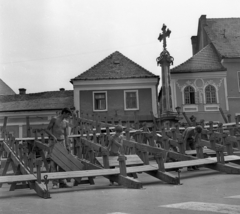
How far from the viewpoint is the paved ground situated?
256 inches

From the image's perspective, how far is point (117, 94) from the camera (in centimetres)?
3144

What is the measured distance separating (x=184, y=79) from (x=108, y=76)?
6.13 metres

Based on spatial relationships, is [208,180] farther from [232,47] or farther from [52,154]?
[232,47]

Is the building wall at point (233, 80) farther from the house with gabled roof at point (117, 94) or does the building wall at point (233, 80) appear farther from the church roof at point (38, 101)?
the church roof at point (38, 101)

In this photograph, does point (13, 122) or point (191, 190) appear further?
point (13, 122)

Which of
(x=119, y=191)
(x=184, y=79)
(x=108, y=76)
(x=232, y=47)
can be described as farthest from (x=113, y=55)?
(x=119, y=191)

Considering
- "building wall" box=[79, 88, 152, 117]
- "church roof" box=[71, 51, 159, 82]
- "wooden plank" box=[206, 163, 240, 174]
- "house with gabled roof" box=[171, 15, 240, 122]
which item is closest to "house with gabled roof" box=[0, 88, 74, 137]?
"building wall" box=[79, 88, 152, 117]

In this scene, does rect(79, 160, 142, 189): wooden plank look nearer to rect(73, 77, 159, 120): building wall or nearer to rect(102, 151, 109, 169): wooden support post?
rect(102, 151, 109, 169): wooden support post

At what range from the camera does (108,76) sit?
31562mm

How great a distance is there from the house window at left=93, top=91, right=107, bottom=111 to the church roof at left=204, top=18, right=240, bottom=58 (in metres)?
10.2

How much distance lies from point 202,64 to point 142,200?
1009 inches

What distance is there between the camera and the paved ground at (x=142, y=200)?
650 cm

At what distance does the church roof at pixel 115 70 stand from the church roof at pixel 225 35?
673 centimetres

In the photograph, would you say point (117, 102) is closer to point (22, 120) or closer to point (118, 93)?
point (118, 93)
